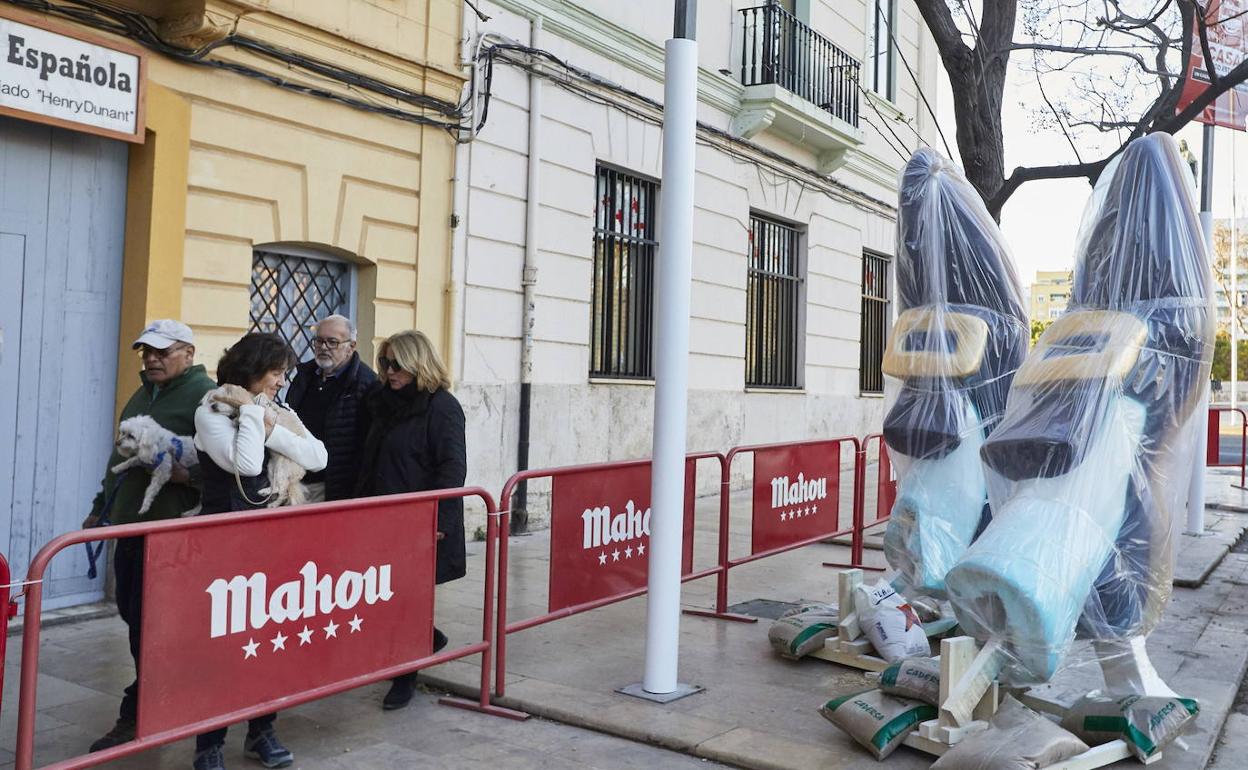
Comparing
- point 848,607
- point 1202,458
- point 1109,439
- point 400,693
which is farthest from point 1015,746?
point 1202,458

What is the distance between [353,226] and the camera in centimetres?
798

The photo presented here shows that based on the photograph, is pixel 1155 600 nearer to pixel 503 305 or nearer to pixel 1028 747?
pixel 1028 747

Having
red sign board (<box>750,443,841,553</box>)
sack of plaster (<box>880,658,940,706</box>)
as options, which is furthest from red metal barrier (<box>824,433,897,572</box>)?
sack of plaster (<box>880,658,940,706</box>)

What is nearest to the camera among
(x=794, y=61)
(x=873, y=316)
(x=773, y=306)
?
(x=794, y=61)

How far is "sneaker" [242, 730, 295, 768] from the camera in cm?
404

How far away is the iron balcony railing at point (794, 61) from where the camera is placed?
41.4 ft

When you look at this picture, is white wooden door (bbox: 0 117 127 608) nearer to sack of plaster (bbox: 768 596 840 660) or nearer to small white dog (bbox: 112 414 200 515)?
small white dog (bbox: 112 414 200 515)

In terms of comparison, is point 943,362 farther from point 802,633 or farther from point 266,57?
point 266,57

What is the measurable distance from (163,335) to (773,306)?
10517 mm

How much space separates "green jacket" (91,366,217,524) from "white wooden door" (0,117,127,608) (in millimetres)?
2330

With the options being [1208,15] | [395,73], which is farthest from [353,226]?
[1208,15]

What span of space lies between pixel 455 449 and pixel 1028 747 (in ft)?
8.46

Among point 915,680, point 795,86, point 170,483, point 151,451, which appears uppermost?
point 795,86

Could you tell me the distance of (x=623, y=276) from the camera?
1103 centimetres
